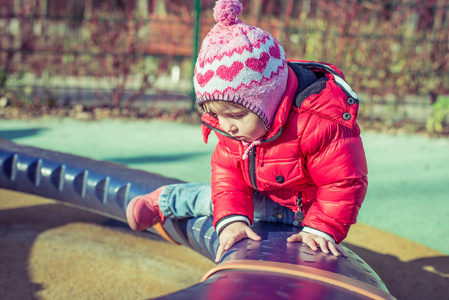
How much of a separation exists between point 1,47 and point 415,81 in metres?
5.24

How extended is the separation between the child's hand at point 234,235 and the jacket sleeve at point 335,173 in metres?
0.19

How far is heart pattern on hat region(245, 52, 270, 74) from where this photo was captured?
1.58 metres

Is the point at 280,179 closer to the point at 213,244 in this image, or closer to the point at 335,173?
the point at 335,173

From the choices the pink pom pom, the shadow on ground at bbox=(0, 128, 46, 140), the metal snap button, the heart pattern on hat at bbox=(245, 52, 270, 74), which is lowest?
the shadow on ground at bbox=(0, 128, 46, 140)

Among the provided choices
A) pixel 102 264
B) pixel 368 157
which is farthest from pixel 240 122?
pixel 368 157

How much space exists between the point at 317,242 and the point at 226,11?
0.79 metres

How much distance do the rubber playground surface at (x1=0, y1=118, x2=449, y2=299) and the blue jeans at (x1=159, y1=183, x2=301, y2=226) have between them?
0.31 m

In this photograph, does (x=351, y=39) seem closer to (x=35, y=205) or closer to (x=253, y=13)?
(x=253, y=13)

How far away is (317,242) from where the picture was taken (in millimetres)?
1646

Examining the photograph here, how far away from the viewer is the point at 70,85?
6.88m

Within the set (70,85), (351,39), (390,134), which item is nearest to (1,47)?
(70,85)

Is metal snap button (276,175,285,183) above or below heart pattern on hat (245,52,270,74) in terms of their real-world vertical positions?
below

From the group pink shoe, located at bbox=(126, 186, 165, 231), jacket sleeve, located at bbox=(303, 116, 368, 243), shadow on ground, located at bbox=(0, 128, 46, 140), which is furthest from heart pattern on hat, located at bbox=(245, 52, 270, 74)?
shadow on ground, located at bbox=(0, 128, 46, 140)

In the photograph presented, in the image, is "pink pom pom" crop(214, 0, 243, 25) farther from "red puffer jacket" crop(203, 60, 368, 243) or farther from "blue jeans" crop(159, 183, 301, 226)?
"blue jeans" crop(159, 183, 301, 226)
